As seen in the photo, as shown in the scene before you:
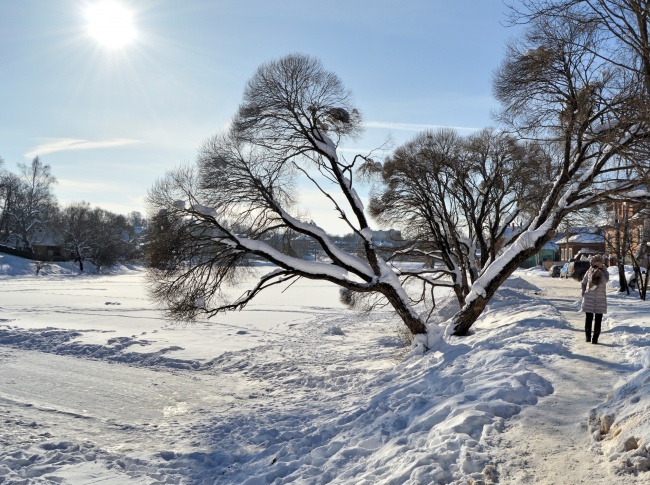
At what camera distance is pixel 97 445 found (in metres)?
7.99

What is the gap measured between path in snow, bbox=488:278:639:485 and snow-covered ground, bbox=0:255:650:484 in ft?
0.08

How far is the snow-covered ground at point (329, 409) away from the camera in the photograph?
16.9 feet

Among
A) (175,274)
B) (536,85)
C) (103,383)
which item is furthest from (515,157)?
(103,383)

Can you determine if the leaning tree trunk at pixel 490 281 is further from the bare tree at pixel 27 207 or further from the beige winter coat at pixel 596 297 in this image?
the bare tree at pixel 27 207

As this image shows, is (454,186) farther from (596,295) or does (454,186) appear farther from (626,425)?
(626,425)

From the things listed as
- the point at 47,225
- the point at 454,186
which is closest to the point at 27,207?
the point at 47,225

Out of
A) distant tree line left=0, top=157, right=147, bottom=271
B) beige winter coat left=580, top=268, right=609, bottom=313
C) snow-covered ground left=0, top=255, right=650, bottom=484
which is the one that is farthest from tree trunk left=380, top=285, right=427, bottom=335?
distant tree line left=0, top=157, right=147, bottom=271

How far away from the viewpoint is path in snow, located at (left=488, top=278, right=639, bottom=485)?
4.54 m

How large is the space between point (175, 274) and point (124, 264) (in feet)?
250

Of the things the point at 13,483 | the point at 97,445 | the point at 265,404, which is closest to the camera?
the point at 13,483

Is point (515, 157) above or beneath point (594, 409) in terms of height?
above

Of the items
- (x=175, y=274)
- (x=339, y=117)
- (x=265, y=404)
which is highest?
(x=339, y=117)

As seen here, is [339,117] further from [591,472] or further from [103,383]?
[591,472]

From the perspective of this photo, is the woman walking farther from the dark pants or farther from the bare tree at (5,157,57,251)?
the bare tree at (5,157,57,251)
